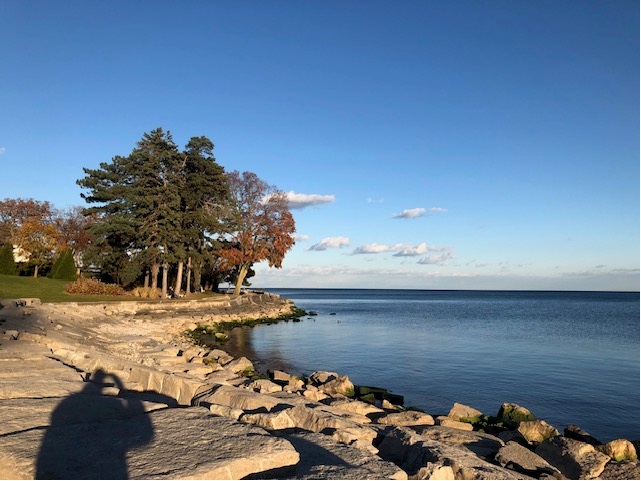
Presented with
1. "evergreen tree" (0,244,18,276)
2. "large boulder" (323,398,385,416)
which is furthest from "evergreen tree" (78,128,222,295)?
"large boulder" (323,398,385,416)

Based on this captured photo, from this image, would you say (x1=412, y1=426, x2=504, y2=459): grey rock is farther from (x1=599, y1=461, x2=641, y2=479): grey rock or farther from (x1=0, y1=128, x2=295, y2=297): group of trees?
(x1=0, y1=128, x2=295, y2=297): group of trees

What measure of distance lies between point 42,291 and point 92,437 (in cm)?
3465

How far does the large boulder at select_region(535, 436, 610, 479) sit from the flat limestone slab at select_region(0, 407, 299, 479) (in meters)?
5.95

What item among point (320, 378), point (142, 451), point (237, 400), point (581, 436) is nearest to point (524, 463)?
point (581, 436)

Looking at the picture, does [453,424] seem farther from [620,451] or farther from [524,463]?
[524,463]

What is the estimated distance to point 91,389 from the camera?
7.91 meters

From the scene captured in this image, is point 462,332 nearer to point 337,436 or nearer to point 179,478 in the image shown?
point 337,436

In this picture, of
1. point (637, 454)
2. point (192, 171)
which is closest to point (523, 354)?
point (637, 454)

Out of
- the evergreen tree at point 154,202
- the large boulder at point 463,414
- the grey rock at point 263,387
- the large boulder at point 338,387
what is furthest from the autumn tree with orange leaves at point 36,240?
the large boulder at point 463,414

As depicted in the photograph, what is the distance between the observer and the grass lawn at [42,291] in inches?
1227

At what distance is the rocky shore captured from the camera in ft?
15.8

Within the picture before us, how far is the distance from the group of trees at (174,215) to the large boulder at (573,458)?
29.8 meters

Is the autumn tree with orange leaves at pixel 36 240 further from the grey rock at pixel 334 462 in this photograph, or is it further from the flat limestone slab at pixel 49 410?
the grey rock at pixel 334 462

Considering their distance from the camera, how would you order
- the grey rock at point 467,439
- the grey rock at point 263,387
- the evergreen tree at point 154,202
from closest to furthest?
the grey rock at point 467,439, the grey rock at point 263,387, the evergreen tree at point 154,202
